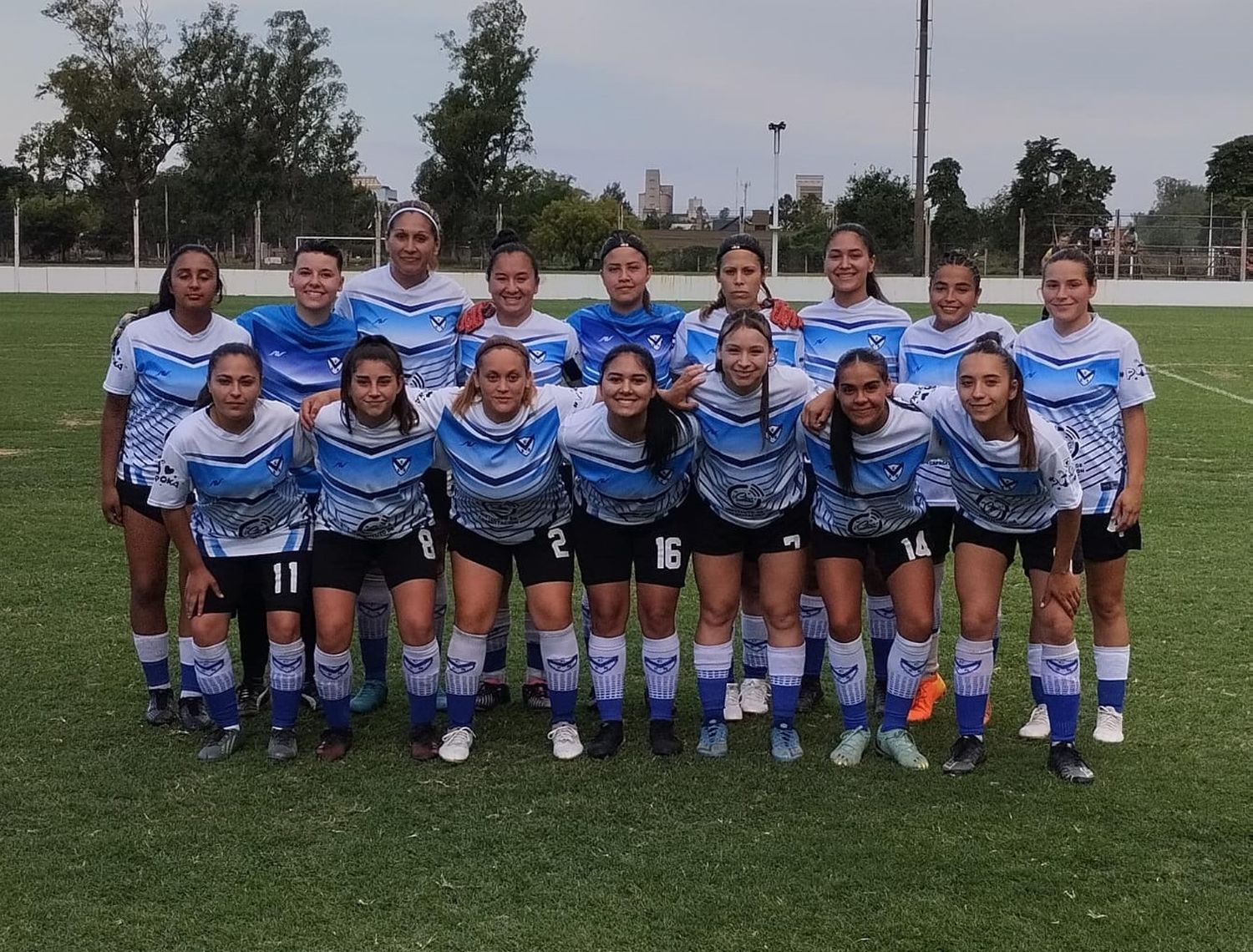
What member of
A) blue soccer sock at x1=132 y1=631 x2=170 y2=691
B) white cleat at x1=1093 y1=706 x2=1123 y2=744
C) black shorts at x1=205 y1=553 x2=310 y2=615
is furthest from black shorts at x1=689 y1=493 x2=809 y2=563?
blue soccer sock at x1=132 y1=631 x2=170 y2=691

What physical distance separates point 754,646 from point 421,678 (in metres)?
1.34

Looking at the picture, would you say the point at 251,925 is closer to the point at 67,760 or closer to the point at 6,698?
the point at 67,760

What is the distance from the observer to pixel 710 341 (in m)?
4.59

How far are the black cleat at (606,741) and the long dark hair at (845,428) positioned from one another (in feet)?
3.89

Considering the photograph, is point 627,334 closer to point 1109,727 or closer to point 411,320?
point 411,320

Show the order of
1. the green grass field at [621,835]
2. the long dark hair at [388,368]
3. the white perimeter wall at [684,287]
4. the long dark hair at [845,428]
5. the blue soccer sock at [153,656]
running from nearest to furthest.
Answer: the green grass field at [621,835] < the long dark hair at [845,428] < the long dark hair at [388,368] < the blue soccer sock at [153,656] < the white perimeter wall at [684,287]

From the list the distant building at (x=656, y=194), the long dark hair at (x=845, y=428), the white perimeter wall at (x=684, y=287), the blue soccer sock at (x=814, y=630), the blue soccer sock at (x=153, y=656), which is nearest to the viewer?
the long dark hair at (x=845, y=428)

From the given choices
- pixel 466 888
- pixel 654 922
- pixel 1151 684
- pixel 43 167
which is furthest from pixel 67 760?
pixel 43 167

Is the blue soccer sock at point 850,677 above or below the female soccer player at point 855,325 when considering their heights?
below

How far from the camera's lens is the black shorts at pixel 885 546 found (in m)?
4.22

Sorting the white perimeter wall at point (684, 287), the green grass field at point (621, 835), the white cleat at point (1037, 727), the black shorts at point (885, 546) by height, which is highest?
the white perimeter wall at point (684, 287)

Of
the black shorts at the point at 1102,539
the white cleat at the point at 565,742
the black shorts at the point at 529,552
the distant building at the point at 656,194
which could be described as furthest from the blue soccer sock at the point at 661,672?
the distant building at the point at 656,194

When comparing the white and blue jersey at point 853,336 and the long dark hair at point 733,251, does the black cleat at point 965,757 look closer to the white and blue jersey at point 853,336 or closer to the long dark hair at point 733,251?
the white and blue jersey at point 853,336

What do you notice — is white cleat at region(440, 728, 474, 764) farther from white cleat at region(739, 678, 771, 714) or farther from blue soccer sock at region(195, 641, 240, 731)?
white cleat at region(739, 678, 771, 714)
